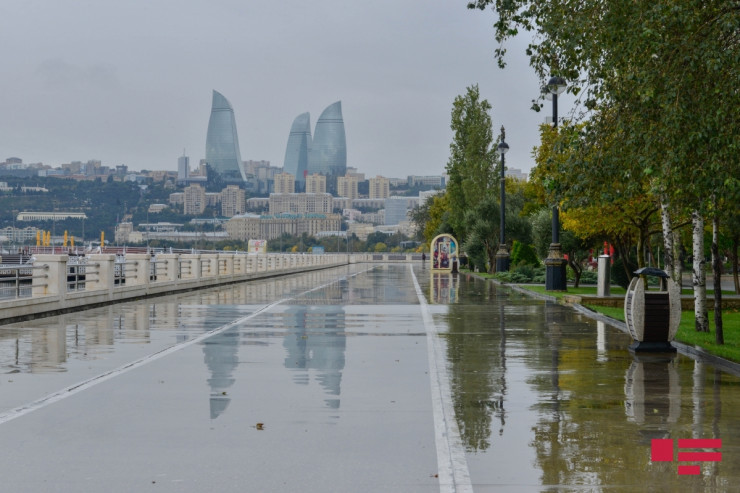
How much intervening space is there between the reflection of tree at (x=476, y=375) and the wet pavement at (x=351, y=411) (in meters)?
0.05

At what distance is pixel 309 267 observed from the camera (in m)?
88.6

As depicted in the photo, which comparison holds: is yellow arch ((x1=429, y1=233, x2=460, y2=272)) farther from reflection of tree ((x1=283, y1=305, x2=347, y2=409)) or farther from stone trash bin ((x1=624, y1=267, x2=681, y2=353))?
stone trash bin ((x1=624, y1=267, x2=681, y2=353))

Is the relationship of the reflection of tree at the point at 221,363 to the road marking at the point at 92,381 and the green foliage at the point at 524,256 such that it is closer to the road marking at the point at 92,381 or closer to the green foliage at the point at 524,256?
the road marking at the point at 92,381

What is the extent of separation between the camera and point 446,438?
933 cm

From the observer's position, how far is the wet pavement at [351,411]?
785 cm

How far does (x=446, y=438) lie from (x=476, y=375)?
4478 mm

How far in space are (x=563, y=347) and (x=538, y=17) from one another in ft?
18.5

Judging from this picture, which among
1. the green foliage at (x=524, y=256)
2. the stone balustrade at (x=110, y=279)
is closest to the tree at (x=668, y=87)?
the stone balustrade at (x=110, y=279)

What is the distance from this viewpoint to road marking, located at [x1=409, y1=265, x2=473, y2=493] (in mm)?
7586

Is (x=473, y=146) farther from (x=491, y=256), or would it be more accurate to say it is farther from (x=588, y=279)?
(x=588, y=279)

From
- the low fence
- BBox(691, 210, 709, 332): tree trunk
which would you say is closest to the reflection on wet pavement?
BBox(691, 210, 709, 332): tree trunk

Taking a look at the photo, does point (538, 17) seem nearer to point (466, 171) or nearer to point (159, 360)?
point (159, 360)

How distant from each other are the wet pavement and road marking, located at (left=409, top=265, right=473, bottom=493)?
3cm

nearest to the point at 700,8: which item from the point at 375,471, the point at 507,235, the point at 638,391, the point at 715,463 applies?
the point at 638,391
